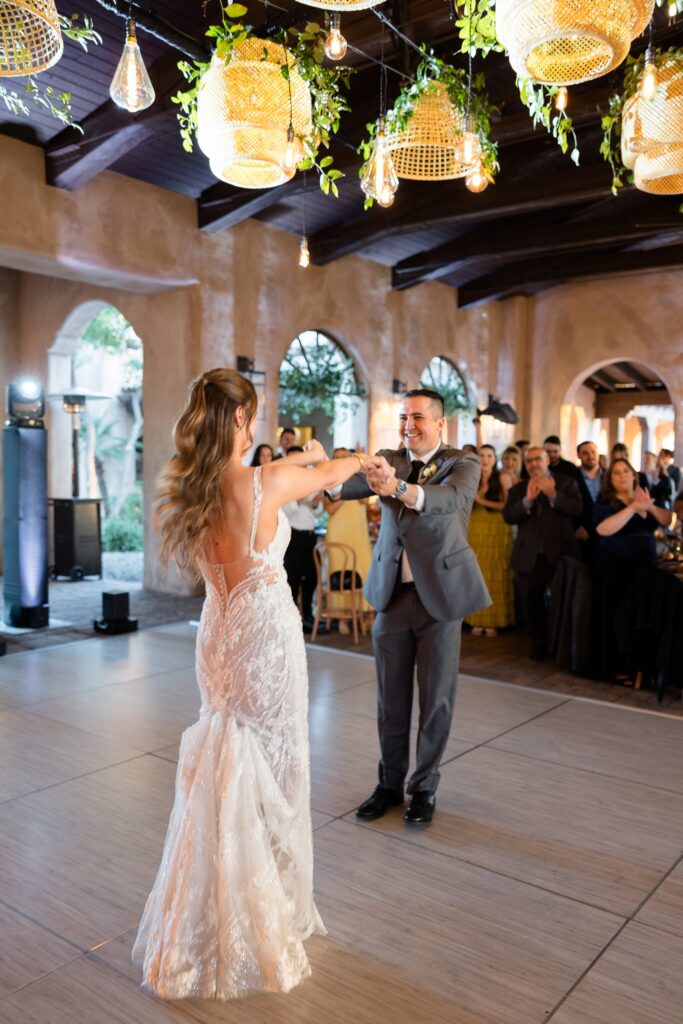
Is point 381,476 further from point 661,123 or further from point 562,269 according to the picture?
point 562,269

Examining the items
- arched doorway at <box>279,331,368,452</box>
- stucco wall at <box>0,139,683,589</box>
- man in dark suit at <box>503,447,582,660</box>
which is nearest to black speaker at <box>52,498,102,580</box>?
stucco wall at <box>0,139,683,589</box>

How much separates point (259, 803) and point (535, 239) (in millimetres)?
9757

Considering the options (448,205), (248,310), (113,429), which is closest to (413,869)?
(248,310)

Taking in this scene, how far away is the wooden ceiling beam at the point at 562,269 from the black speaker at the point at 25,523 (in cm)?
789

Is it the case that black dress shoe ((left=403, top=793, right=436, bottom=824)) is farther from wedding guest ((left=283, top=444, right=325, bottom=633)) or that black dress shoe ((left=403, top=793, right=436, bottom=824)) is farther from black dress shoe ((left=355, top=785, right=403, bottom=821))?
wedding guest ((left=283, top=444, right=325, bottom=633))

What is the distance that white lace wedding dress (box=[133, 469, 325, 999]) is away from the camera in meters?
2.25

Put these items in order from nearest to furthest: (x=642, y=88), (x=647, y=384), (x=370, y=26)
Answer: (x=642, y=88) < (x=370, y=26) < (x=647, y=384)

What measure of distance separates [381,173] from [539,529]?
3716mm

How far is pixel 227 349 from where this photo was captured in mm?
9055

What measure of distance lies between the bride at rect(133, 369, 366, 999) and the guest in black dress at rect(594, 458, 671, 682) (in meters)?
3.43

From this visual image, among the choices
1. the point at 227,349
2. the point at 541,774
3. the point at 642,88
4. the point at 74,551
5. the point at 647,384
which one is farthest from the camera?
the point at 647,384

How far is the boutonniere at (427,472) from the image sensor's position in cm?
338

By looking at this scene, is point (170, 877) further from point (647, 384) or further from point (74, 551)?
point (647, 384)

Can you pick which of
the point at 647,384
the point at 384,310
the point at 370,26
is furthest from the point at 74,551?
the point at 647,384
